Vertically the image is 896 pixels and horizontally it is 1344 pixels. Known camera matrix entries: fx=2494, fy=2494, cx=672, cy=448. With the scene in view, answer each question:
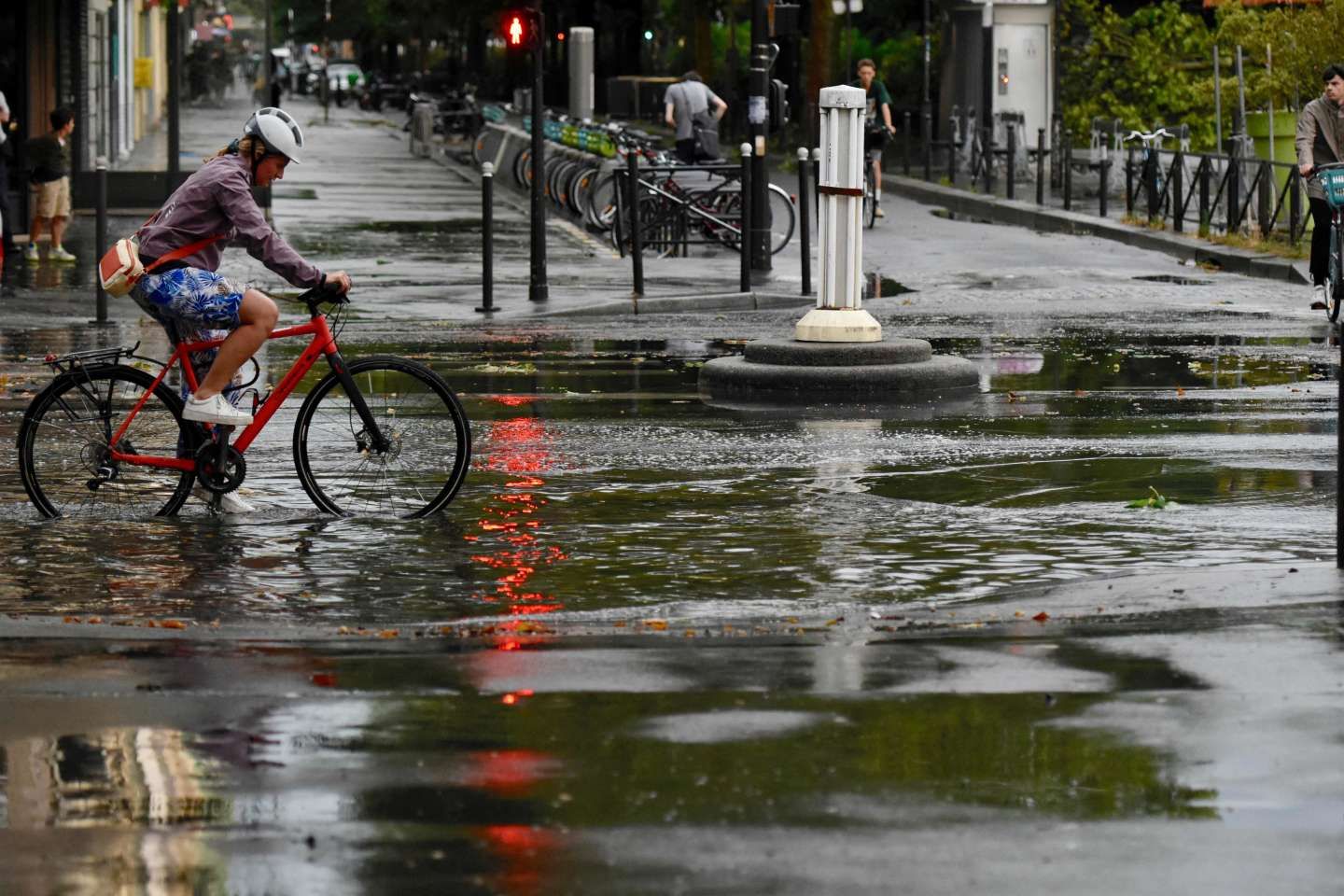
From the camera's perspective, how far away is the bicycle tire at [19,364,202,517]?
973 centimetres

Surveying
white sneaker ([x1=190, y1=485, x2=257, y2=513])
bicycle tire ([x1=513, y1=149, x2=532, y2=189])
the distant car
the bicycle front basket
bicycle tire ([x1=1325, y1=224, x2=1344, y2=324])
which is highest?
the distant car

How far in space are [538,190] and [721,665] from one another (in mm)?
14079

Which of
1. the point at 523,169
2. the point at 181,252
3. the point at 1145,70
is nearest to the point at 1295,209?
A: the point at 1145,70

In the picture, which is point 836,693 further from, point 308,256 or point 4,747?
point 308,256

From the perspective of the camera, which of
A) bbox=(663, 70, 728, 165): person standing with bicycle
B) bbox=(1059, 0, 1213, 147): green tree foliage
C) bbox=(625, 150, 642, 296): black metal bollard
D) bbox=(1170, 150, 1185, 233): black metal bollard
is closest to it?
bbox=(625, 150, 642, 296): black metal bollard

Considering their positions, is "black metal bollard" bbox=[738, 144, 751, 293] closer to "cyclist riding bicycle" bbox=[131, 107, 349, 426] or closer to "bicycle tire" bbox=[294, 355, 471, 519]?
"bicycle tire" bbox=[294, 355, 471, 519]

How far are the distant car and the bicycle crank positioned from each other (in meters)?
97.9

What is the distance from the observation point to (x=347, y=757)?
5.85 metres

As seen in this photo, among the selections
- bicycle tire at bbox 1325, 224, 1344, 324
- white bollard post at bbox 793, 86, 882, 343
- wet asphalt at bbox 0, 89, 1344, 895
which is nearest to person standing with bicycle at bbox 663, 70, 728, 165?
bicycle tire at bbox 1325, 224, 1344, 324

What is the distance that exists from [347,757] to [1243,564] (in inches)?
149

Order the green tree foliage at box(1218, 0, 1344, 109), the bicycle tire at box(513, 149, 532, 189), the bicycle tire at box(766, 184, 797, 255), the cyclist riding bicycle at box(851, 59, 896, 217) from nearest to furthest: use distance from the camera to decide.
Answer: the bicycle tire at box(766, 184, 797, 255) < the green tree foliage at box(1218, 0, 1344, 109) < the cyclist riding bicycle at box(851, 59, 896, 217) < the bicycle tire at box(513, 149, 532, 189)

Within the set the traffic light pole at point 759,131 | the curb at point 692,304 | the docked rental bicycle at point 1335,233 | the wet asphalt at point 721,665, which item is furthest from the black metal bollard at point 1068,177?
the wet asphalt at point 721,665

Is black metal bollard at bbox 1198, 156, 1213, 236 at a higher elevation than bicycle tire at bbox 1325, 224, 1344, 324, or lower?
higher

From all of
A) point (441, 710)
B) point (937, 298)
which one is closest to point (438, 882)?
point (441, 710)
